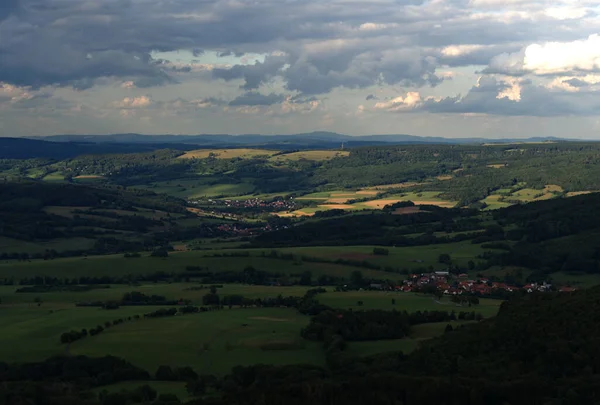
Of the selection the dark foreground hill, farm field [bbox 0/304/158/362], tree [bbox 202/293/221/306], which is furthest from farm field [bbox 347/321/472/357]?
tree [bbox 202/293/221/306]

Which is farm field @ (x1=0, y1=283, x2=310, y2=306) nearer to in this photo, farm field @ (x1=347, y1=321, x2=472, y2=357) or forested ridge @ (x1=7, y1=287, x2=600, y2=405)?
farm field @ (x1=347, y1=321, x2=472, y2=357)

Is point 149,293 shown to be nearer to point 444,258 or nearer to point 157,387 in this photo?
point 157,387


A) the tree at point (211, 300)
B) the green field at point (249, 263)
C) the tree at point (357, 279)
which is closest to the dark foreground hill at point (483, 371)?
the tree at point (211, 300)

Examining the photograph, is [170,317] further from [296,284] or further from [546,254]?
[546,254]

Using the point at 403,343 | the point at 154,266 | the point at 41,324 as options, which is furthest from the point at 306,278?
the point at 403,343

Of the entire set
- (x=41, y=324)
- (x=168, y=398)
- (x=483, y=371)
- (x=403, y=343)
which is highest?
(x=483, y=371)

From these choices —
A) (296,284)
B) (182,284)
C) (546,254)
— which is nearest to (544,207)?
(546,254)
